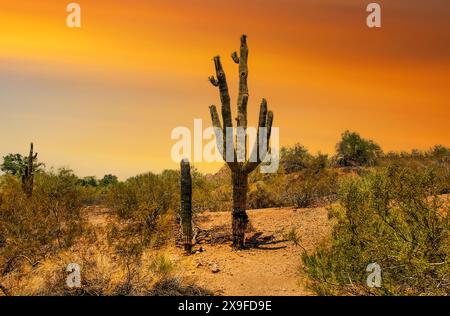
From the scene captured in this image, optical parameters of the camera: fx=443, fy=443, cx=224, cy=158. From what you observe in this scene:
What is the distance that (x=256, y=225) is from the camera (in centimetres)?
1596

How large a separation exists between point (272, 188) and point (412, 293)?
49.5ft

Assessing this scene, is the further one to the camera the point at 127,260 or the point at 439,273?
the point at 127,260

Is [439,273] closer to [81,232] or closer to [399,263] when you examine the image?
[399,263]

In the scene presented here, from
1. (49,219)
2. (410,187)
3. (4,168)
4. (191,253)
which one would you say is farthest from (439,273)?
(4,168)

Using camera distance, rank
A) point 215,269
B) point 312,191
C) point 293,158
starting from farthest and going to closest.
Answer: point 293,158 < point 312,191 < point 215,269

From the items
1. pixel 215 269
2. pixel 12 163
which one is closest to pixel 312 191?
pixel 215 269

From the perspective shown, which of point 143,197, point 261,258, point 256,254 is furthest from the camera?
point 143,197

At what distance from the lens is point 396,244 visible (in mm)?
7398

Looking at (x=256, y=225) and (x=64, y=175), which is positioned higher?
(x=64, y=175)

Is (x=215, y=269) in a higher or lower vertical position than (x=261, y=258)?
lower

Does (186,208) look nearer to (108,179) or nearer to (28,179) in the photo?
(28,179)

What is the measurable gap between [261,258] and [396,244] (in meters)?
5.49
